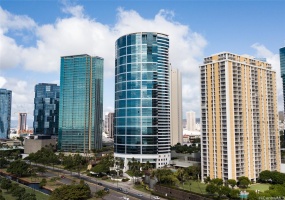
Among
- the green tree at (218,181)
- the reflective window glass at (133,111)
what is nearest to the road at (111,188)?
the green tree at (218,181)

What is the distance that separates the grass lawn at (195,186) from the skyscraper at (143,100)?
30.5 metres

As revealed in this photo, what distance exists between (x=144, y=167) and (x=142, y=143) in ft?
47.5

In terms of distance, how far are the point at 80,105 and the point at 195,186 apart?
4499 inches

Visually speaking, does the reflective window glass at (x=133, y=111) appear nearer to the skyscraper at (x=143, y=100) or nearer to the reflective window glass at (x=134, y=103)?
the skyscraper at (x=143, y=100)

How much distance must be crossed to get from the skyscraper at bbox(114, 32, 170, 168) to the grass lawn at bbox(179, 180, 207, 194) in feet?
100

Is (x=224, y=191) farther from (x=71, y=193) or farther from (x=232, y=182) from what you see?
(x=71, y=193)

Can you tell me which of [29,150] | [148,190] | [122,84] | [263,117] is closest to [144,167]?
[148,190]

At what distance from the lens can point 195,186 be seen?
10269 centimetres

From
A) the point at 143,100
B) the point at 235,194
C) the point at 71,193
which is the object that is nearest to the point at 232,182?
the point at 235,194

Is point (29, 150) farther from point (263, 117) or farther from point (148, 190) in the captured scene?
point (263, 117)

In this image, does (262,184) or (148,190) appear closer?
(148,190)

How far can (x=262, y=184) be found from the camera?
105 metres

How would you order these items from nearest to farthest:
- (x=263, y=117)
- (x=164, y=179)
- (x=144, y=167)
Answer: (x=164, y=179)
(x=263, y=117)
(x=144, y=167)

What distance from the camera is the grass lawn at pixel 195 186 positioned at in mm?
95688
